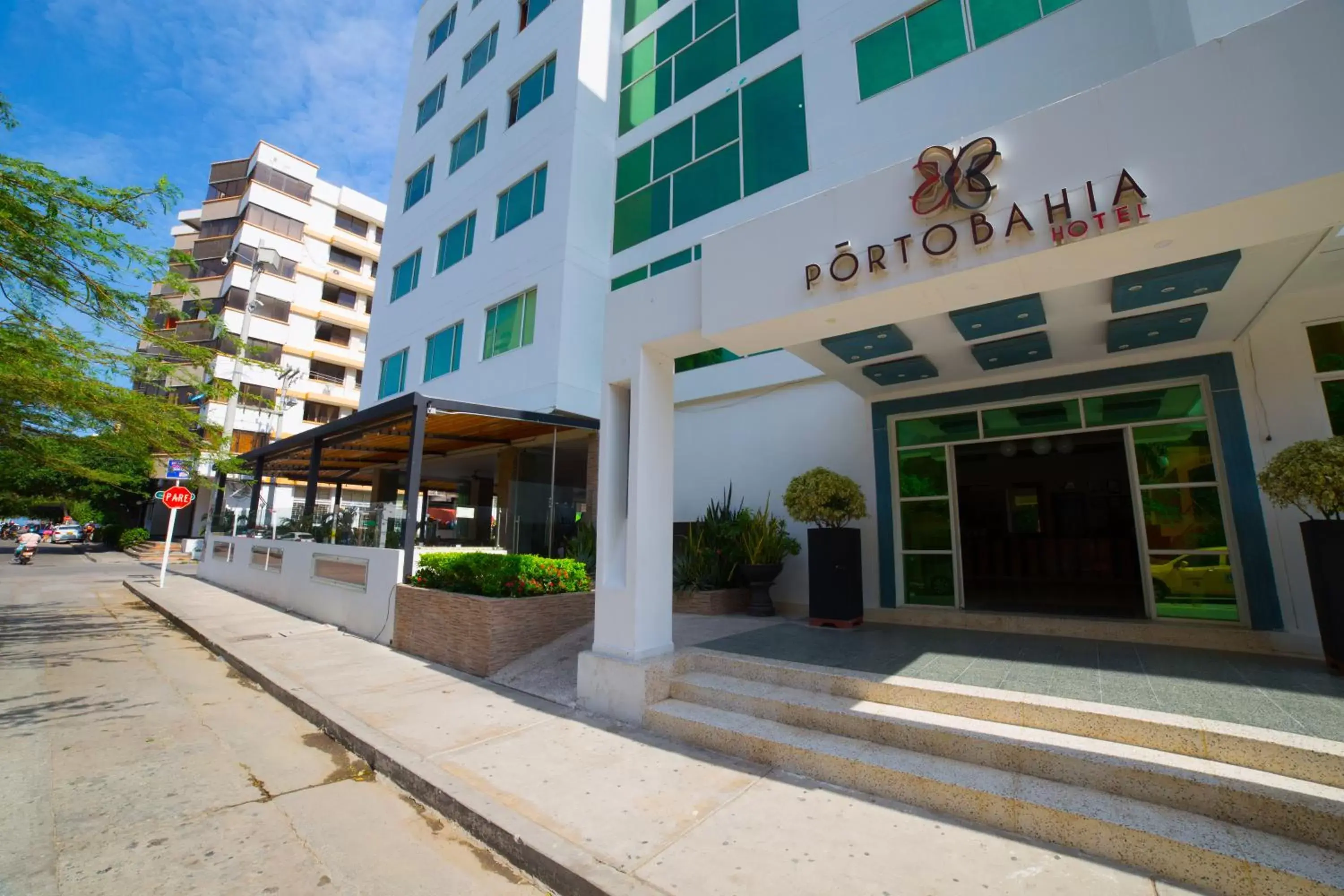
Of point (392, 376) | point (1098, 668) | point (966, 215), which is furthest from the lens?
point (392, 376)

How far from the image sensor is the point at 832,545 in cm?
760

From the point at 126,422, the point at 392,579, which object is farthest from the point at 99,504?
the point at 392,579

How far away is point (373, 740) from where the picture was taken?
4.85 m

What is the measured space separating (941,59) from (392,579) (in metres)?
12.4

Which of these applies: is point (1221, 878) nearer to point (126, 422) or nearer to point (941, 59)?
point (941, 59)

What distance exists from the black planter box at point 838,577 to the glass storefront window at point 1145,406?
3.36 metres

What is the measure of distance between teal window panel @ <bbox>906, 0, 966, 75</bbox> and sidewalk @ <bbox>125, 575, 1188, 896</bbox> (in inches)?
434

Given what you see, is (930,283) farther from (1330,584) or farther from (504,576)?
(504,576)

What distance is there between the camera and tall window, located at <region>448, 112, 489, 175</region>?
17.3 meters

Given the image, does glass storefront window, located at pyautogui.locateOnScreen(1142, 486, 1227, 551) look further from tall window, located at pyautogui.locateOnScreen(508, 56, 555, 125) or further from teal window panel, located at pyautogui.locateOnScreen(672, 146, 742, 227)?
tall window, located at pyautogui.locateOnScreen(508, 56, 555, 125)

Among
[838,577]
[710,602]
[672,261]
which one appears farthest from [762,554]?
[672,261]

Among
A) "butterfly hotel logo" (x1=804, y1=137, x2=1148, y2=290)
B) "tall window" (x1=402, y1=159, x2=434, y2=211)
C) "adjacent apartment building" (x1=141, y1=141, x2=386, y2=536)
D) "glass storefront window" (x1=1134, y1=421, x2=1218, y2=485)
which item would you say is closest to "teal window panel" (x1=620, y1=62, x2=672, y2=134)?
"tall window" (x1=402, y1=159, x2=434, y2=211)

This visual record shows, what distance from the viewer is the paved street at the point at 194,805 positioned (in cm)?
312

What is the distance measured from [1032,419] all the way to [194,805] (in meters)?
9.44
